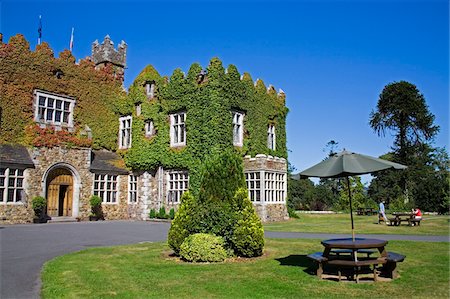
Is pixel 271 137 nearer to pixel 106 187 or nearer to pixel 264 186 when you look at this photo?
pixel 264 186

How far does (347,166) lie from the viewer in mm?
8602

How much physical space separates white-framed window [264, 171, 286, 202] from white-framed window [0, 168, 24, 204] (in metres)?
15.1

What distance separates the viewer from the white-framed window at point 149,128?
29.2 metres

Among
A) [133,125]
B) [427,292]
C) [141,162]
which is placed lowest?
[427,292]

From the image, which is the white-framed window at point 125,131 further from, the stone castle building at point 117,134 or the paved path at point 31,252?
the paved path at point 31,252

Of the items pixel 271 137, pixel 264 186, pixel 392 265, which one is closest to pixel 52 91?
pixel 264 186

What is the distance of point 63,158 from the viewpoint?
86.2 feet

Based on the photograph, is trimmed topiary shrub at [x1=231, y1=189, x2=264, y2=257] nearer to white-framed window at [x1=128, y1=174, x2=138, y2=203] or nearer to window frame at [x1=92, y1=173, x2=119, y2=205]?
window frame at [x1=92, y1=173, x2=119, y2=205]

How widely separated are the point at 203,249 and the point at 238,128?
18.4 meters

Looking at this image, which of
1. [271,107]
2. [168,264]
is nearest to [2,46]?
[271,107]

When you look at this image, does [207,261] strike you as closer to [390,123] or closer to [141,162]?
[141,162]

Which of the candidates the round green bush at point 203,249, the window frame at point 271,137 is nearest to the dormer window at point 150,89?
the window frame at point 271,137

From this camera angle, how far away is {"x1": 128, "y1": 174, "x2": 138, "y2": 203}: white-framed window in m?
29.6

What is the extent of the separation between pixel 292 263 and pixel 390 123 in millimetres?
42112
